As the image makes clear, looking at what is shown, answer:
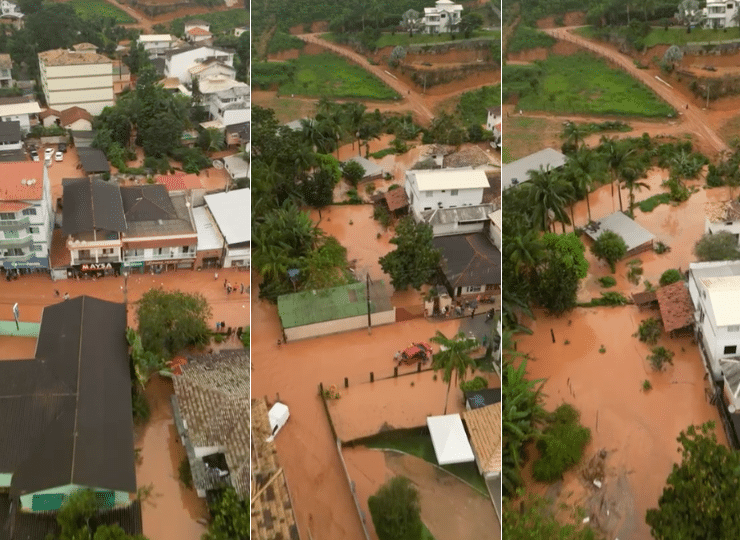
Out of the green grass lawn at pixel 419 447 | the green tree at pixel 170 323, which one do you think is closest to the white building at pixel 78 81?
the green tree at pixel 170 323

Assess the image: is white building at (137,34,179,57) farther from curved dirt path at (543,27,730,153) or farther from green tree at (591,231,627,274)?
green tree at (591,231,627,274)

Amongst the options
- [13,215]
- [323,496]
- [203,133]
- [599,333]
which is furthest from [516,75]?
[203,133]

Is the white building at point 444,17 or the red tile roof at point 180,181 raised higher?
the white building at point 444,17

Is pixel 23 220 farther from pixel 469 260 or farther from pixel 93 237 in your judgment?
pixel 469 260

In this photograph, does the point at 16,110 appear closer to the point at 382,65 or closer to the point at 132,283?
the point at 132,283

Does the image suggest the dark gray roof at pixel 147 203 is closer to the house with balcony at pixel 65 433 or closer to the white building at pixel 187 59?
the house with balcony at pixel 65 433

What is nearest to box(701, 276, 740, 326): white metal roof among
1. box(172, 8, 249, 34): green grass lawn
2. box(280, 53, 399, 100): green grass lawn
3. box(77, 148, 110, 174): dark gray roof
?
box(280, 53, 399, 100): green grass lawn
